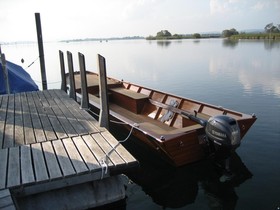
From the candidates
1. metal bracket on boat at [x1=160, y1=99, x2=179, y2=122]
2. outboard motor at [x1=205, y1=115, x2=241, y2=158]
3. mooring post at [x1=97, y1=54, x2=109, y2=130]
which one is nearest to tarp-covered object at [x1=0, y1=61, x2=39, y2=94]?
mooring post at [x1=97, y1=54, x2=109, y2=130]

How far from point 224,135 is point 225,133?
0.04 meters

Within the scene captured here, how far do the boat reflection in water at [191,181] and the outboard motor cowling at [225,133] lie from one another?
705 mm

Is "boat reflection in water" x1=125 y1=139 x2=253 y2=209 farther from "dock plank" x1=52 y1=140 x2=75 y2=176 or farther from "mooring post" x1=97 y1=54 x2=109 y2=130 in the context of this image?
"dock plank" x1=52 y1=140 x2=75 y2=176

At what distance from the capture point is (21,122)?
6535 millimetres

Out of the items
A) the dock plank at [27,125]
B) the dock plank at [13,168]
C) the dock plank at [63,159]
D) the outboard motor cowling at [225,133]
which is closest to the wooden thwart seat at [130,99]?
the dock plank at [27,125]

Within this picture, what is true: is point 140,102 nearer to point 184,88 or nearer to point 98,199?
point 98,199

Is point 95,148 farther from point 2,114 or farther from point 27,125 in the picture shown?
point 2,114

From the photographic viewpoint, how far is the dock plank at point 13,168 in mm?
3953

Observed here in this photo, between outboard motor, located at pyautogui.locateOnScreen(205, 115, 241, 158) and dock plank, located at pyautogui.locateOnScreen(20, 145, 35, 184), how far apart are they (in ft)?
11.0

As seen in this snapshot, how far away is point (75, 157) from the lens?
466cm

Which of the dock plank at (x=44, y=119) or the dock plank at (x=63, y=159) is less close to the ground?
the dock plank at (x=44, y=119)

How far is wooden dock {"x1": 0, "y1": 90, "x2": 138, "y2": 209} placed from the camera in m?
4.05

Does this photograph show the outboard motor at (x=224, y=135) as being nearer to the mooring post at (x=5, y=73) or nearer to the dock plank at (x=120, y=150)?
the dock plank at (x=120, y=150)

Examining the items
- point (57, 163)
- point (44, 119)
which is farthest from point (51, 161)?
point (44, 119)
